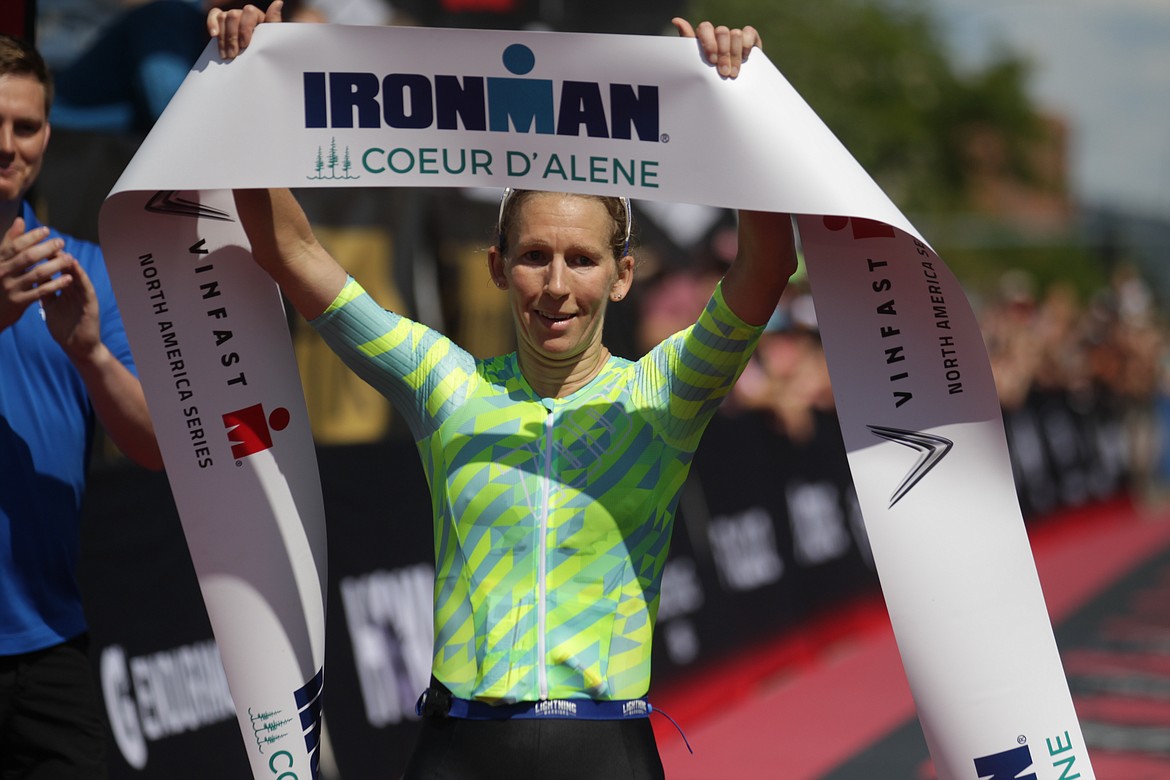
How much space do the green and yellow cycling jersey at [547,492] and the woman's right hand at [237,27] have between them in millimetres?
595

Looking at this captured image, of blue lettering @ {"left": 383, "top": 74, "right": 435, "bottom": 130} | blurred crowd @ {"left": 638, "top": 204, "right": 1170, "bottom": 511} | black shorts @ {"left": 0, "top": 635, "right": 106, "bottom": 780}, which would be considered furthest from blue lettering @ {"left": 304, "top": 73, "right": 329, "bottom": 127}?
blurred crowd @ {"left": 638, "top": 204, "right": 1170, "bottom": 511}

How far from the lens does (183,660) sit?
4.93 meters

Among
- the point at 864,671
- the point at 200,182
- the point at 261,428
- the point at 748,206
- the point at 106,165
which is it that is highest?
the point at 106,165

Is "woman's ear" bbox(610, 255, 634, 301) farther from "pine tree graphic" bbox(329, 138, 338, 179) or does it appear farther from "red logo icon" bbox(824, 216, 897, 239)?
"pine tree graphic" bbox(329, 138, 338, 179)

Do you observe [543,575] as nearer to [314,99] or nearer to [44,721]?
[314,99]

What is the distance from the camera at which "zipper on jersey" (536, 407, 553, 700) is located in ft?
8.68

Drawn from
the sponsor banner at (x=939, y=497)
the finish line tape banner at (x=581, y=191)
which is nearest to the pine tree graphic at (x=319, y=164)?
the finish line tape banner at (x=581, y=191)

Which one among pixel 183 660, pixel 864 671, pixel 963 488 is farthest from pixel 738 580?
pixel 963 488

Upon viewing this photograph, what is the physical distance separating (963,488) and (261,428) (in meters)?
1.55

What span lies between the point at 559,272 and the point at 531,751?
910mm

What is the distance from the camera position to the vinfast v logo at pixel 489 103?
298 cm

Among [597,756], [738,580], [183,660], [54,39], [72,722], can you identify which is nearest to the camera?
[597,756]

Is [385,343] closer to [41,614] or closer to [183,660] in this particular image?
[41,614]

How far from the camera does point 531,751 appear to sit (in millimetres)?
2641
